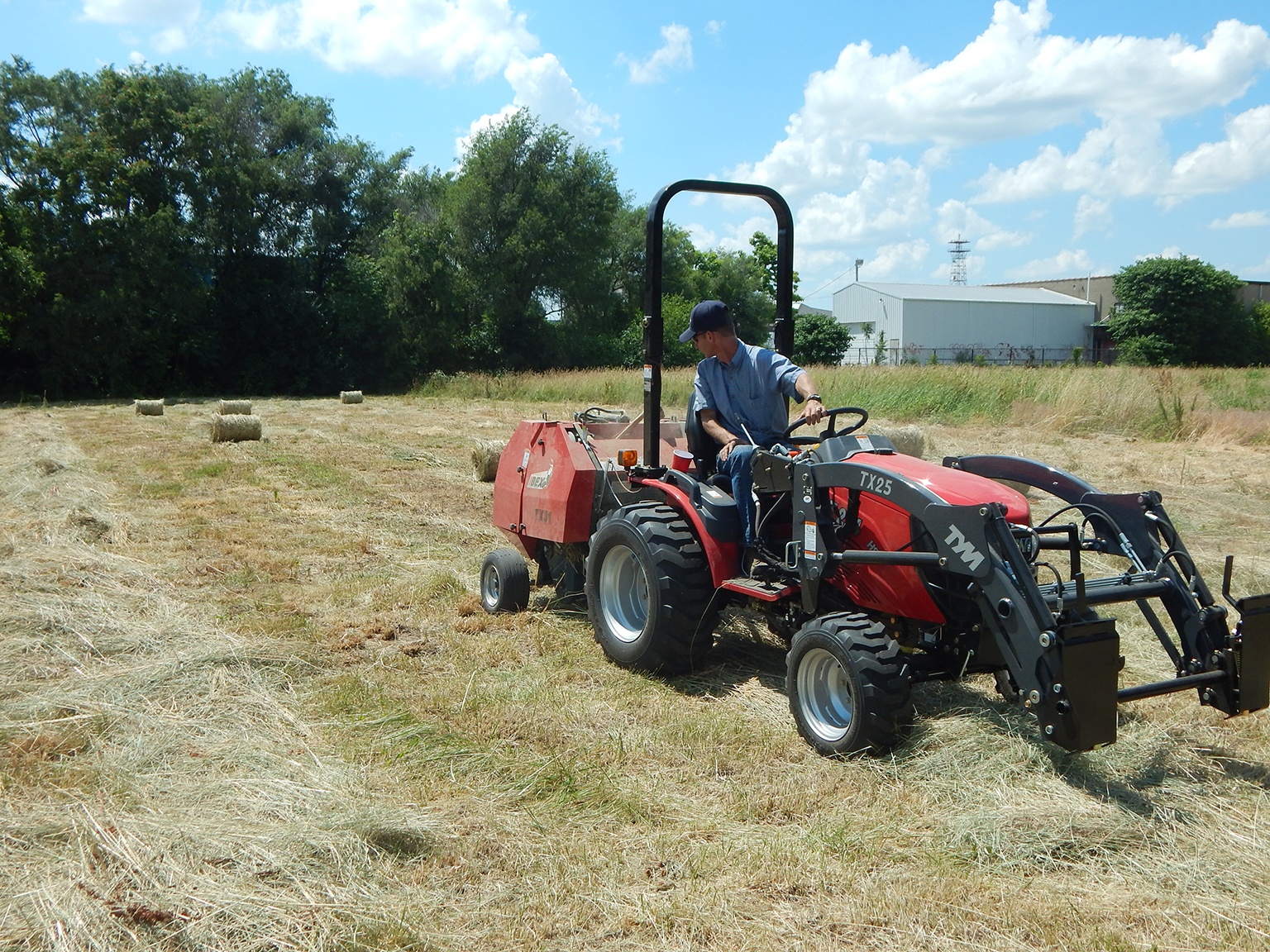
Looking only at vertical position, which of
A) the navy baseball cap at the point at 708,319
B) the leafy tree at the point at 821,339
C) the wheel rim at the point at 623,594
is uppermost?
the leafy tree at the point at 821,339

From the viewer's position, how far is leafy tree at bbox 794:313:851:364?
46.8m

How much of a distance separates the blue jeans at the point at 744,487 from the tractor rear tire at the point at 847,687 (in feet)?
2.28

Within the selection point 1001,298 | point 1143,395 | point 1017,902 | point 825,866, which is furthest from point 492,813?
point 1001,298

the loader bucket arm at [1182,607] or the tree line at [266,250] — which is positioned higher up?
the tree line at [266,250]

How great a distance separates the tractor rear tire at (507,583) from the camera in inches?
249

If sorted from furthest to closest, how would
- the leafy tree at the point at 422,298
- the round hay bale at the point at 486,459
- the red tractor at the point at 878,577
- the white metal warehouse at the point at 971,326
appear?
the white metal warehouse at the point at 971,326 → the leafy tree at the point at 422,298 → the round hay bale at the point at 486,459 → the red tractor at the point at 878,577

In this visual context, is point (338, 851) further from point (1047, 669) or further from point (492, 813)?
point (1047, 669)

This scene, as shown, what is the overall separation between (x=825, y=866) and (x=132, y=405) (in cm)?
2500

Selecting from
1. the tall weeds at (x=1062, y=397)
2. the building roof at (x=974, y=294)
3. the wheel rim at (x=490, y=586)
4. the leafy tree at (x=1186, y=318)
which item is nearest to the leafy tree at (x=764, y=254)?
the building roof at (x=974, y=294)

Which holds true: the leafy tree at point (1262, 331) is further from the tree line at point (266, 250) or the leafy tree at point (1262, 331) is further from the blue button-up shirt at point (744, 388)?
the blue button-up shirt at point (744, 388)

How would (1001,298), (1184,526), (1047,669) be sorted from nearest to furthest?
(1047,669), (1184,526), (1001,298)

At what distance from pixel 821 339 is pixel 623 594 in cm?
4360

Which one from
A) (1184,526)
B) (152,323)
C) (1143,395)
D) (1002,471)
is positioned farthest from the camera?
(152,323)

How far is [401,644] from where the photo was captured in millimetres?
5680
